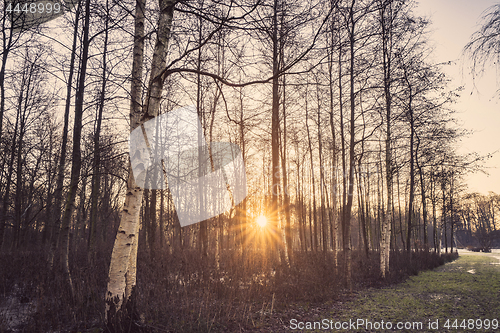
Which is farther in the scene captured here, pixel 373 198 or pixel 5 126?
pixel 373 198

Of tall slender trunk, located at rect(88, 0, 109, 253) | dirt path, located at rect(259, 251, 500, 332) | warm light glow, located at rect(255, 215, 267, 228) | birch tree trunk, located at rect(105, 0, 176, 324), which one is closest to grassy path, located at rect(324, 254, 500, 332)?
dirt path, located at rect(259, 251, 500, 332)

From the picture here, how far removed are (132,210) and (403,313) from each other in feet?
18.6

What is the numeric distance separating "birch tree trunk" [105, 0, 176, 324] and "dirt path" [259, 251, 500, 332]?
7.98 feet

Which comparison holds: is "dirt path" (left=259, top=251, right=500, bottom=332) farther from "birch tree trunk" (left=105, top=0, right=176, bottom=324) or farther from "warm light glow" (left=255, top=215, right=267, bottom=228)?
"warm light glow" (left=255, top=215, right=267, bottom=228)

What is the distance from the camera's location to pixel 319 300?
5.98m

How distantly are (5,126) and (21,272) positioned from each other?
235 inches

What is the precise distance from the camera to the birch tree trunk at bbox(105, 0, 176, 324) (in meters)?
3.01

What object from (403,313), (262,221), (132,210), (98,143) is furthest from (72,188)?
(262,221)

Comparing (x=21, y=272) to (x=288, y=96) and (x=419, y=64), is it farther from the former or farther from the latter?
(x=419, y=64)

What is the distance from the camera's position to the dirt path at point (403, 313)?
452cm

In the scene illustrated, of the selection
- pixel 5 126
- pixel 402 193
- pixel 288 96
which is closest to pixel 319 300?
pixel 288 96

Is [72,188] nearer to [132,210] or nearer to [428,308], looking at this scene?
[132,210]

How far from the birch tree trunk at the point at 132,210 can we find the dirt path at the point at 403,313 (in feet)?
7.98

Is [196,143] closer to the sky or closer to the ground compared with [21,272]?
closer to the sky
